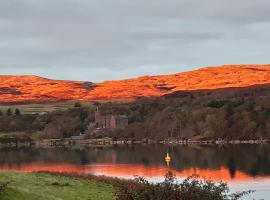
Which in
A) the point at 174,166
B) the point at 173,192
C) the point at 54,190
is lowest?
the point at 174,166

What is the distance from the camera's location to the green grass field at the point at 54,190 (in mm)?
32034

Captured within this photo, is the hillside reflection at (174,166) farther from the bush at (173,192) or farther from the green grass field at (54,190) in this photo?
the bush at (173,192)

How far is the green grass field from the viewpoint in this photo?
32034mm

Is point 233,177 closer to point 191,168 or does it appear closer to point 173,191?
point 191,168

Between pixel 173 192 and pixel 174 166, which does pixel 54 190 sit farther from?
pixel 174 166

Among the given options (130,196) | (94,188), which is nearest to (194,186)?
(130,196)

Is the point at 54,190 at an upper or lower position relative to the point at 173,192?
lower

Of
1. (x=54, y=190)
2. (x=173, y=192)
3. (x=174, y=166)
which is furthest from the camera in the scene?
(x=174, y=166)

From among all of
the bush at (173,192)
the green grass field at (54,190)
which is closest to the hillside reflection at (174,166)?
the green grass field at (54,190)

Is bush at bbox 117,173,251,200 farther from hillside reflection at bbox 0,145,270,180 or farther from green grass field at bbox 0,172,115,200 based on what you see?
hillside reflection at bbox 0,145,270,180

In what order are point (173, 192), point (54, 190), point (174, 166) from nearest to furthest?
point (173, 192), point (54, 190), point (174, 166)

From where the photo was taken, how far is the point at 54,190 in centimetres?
4006

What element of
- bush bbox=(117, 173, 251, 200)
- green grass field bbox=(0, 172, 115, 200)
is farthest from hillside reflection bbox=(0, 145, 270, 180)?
bush bbox=(117, 173, 251, 200)

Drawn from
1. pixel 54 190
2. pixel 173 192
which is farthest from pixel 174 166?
pixel 173 192
